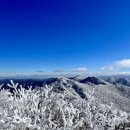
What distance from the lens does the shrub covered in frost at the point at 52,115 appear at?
5.63 meters

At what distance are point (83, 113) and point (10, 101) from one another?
1.67m

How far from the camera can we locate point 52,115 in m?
6.62

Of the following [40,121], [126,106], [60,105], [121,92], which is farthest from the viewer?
[121,92]

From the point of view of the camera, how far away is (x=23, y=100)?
266 inches

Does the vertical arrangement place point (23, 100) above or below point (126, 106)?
above

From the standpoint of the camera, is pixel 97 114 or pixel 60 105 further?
pixel 60 105

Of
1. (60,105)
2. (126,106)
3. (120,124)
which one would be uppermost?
(60,105)

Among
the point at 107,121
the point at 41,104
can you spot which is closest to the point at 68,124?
the point at 107,121

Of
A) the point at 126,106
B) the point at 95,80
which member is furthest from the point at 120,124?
the point at 95,80

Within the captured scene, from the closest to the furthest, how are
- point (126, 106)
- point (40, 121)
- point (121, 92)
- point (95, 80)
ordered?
Answer: point (40, 121) < point (126, 106) < point (121, 92) < point (95, 80)

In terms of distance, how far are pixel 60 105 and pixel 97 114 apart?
898 millimetres

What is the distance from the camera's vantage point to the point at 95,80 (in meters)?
179

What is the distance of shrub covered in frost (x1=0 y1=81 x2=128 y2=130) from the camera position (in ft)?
18.5

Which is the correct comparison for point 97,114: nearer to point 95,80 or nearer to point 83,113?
point 83,113
